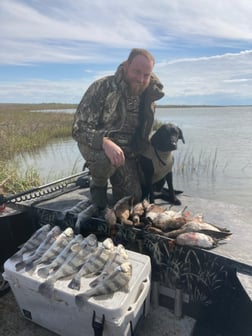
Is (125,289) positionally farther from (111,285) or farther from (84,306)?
(84,306)

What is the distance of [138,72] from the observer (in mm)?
3268

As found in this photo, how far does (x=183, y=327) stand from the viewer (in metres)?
2.56

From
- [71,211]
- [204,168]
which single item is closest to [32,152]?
[204,168]

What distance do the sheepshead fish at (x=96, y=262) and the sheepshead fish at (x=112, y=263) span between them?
4cm

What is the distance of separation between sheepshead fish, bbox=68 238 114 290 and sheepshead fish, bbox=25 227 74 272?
0.29 m

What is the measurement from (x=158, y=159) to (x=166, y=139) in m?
0.27

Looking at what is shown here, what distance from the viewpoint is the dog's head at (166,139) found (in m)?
3.76

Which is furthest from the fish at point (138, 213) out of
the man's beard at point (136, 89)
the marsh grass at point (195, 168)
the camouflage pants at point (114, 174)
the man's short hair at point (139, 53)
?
the marsh grass at point (195, 168)

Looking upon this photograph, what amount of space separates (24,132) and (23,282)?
14218 mm

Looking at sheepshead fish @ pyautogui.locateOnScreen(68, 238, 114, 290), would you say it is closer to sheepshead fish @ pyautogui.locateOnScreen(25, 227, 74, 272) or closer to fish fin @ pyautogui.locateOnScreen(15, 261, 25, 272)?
sheepshead fish @ pyautogui.locateOnScreen(25, 227, 74, 272)

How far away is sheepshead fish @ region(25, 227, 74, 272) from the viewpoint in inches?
91.8

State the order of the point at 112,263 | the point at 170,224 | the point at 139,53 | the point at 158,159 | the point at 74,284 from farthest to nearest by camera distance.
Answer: the point at 158,159 → the point at 139,53 → the point at 170,224 → the point at 112,263 → the point at 74,284

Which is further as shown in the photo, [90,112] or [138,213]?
[90,112]

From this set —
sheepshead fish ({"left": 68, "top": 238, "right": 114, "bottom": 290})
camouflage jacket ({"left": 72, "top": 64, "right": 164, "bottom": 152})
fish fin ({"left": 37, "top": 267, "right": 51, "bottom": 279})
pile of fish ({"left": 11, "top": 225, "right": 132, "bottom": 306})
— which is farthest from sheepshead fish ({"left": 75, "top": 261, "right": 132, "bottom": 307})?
camouflage jacket ({"left": 72, "top": 64, "right": 164, "bottom": 152})
